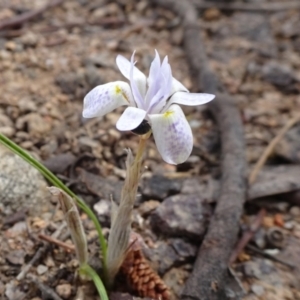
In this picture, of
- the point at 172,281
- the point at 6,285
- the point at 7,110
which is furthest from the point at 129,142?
Answer: the point at 6,285

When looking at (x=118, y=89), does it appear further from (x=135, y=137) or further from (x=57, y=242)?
(x=135, y=137)

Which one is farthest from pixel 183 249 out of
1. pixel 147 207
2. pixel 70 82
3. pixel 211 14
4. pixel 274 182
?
pixel 211 14

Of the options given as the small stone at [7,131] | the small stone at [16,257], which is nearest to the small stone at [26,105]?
the small stone at [7,131]

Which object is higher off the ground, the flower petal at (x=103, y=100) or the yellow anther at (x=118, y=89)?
the yellow anther at (x=118, y=89)

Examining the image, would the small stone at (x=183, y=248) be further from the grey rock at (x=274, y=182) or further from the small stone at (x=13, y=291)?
the small stone at (x=13, y=291)

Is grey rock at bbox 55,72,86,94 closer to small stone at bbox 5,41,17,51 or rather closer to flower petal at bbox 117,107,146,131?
small stone at bbox 5,41,17,51

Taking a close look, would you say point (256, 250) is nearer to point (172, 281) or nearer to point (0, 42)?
point (172, 281)
